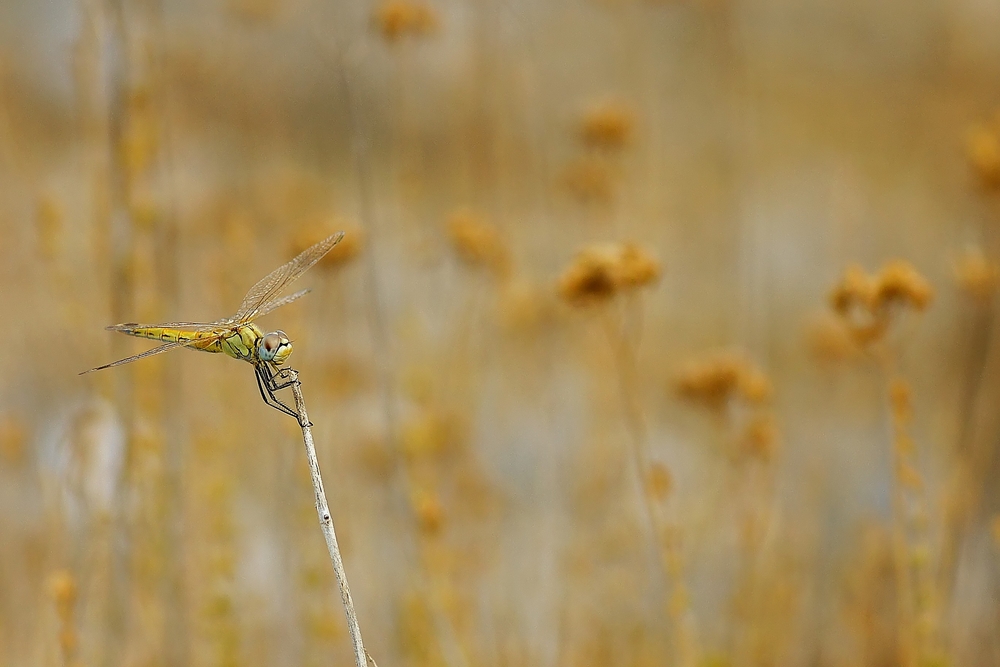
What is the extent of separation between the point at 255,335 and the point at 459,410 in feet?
4.67

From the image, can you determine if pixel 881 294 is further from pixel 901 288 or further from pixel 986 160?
pixel 986 160

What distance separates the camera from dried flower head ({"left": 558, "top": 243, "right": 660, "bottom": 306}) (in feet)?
4.63

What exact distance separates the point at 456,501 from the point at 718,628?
38.5 inches

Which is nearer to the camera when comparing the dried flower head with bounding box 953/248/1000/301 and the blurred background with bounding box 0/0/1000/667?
the blurred background with bounding box 0/0/1000/667

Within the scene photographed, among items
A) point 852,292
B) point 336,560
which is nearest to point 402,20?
point 852,292

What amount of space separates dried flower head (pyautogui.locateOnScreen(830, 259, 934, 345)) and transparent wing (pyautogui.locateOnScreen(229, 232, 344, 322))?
0.78m

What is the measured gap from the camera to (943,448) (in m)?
2.59

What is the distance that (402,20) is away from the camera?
6.37ft

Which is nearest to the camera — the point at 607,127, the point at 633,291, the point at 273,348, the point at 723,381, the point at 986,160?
the point at 273,348

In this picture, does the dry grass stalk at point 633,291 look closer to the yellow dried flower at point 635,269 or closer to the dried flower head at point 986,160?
the yellow dried flower at point 635,269

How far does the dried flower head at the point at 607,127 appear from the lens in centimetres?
237

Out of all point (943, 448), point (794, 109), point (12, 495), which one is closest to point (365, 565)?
point (12, 495)

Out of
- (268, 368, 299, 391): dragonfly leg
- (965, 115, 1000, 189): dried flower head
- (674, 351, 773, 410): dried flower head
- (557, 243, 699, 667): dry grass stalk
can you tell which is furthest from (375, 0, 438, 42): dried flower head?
(965, 115, 1000, 189): dried flower head

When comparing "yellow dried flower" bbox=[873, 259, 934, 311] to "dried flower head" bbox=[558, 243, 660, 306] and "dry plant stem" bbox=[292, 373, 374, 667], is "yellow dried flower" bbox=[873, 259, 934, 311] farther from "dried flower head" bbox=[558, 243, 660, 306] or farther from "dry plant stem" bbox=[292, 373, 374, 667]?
"dry plant stem" bbox=[292, 373, 374, 667]
